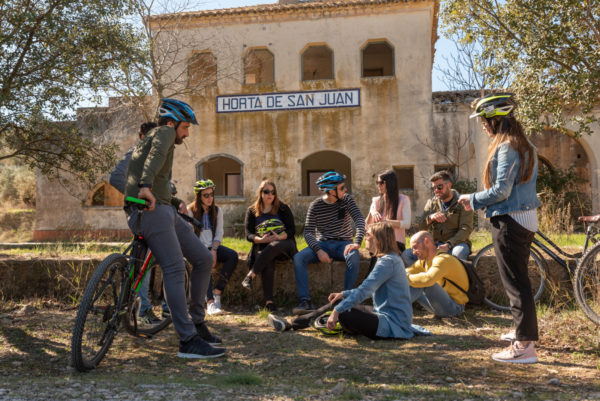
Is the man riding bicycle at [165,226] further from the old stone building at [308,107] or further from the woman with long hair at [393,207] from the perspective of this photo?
the old stone building at [308,107]

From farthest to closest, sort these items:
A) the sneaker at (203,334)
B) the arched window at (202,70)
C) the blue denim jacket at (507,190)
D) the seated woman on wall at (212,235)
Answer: the arched window at (202,70) → the seated woman on wall at (212,235) → the sneaker at (203,334) → the blue denim jacket at (507,190)

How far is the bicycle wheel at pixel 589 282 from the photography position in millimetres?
4145

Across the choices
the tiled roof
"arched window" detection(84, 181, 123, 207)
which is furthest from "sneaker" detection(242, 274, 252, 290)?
"arched window" detection(84, 181, 123, 207)

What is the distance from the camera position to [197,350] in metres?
3.65

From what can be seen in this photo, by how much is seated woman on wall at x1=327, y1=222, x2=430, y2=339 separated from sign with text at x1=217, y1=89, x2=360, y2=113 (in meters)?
12.1

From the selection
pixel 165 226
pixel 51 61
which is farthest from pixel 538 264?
pixel 51 61

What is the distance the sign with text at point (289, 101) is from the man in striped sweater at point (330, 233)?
1060 cm

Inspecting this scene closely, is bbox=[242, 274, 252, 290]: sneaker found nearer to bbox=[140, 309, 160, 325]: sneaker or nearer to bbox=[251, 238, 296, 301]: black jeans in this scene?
bbox=[251, 238, 296, 301]: black jeans

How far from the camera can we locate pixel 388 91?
1598 centimetres

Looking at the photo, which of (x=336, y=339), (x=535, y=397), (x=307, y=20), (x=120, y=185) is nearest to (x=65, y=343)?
(x=120, y=185)

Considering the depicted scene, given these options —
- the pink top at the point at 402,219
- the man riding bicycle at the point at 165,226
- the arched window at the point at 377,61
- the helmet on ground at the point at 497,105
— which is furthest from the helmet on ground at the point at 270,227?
the arched window at the point at 377,61

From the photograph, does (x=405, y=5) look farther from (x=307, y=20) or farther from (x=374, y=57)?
(x=374, y=57)

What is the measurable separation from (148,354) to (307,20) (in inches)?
569

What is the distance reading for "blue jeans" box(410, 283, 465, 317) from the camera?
16.1ft
